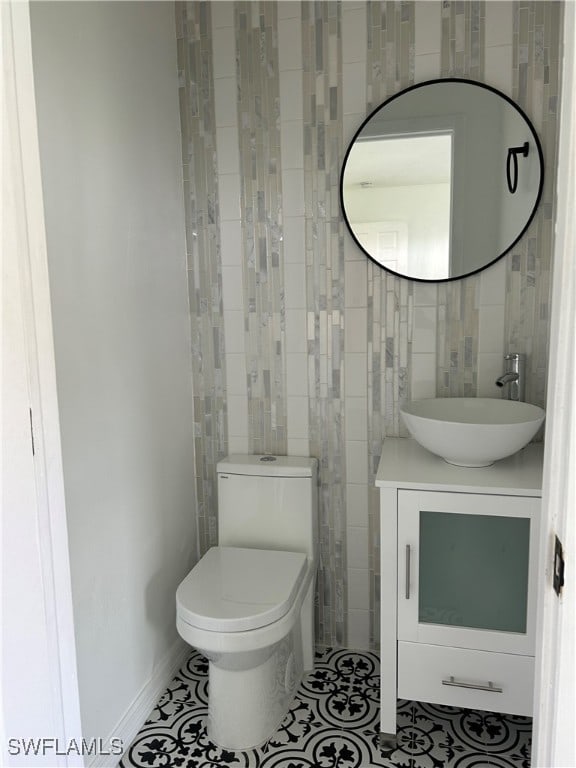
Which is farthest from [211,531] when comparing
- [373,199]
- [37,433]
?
[37,433]

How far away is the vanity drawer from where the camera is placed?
1753 mm

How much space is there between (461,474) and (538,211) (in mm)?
905

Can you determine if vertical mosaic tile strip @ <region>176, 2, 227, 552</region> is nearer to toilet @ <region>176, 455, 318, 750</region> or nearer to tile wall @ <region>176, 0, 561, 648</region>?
tile wall @ <region>176, 0, 561, 648</region>

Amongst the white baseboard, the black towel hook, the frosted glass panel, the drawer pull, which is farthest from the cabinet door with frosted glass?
the black towel hook

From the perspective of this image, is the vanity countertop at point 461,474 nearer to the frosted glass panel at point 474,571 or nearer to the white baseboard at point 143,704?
the frosted glass panel at point 474,571

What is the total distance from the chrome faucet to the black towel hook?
1.78 feet

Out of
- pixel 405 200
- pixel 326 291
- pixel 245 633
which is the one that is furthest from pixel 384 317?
pixel 245 633

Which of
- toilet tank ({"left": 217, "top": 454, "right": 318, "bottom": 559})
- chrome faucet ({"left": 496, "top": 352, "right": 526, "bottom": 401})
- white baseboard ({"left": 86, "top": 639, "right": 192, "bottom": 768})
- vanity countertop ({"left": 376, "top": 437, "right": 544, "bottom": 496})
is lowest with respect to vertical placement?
white baseboard ({"left": 86, "top": 639, "right": 192, "bottom": 768})

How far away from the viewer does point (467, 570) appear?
1.80 m

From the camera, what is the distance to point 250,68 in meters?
2.19

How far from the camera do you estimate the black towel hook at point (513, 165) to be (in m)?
1.99

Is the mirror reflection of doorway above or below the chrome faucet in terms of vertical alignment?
above

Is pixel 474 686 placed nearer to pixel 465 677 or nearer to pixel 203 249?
pixel 465 677

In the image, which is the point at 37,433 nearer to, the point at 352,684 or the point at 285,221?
the point at 285,221
